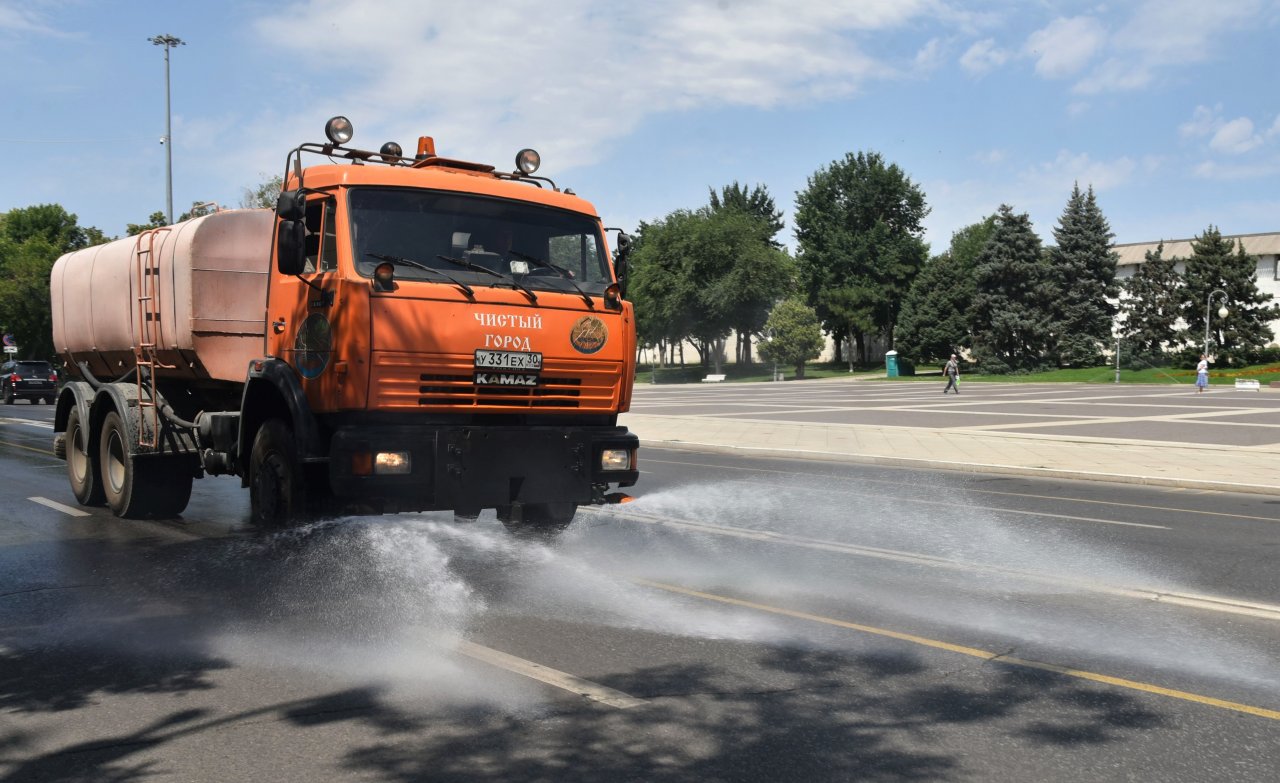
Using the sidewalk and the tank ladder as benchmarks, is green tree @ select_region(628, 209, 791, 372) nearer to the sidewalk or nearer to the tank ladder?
the sidewalk

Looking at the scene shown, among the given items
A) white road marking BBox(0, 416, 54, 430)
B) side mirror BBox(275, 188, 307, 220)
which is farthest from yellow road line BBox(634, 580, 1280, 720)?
white road marking BBox(0, 416, 54, 430)

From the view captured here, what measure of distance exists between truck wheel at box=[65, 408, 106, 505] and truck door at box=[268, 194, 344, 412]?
4.36 meters

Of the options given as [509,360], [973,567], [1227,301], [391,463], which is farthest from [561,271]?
[1227,301]

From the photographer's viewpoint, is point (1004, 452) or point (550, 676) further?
point (1004, 452)

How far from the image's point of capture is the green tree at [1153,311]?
66.7 m

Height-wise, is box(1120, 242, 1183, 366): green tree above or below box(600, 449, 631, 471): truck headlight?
above

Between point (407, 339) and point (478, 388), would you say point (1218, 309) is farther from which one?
point (407, 339)

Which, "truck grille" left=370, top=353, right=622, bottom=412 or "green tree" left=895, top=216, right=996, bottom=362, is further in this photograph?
"green tree" left=895, top=216, right=996, bottom=362

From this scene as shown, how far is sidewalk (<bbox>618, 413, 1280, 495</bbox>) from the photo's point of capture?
14.7m

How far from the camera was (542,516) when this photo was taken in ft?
27.3

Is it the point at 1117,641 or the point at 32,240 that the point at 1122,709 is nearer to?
the point at 1117,641

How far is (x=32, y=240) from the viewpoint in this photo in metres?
72.9

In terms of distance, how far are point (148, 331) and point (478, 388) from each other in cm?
409

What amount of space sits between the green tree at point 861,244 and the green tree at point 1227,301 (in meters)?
25.3
